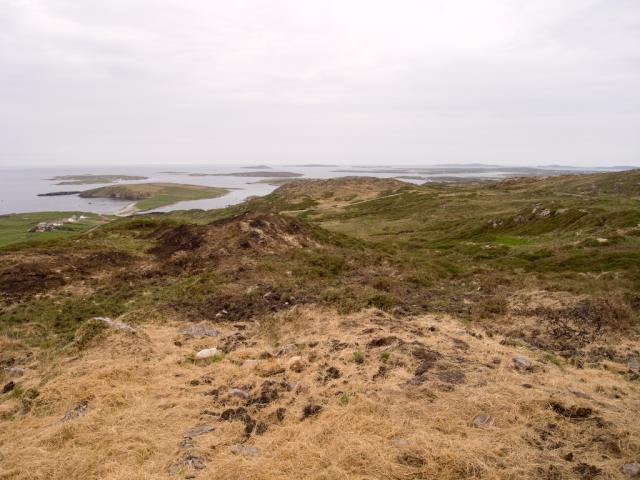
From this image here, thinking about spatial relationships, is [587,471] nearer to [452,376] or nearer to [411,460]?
[411,460]

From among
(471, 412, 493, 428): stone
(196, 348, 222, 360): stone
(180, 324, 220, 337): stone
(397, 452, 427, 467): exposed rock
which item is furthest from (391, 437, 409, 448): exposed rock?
(180, 324, 220, 337): stone

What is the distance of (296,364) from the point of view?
9883 mm

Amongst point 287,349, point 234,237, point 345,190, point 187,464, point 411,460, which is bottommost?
point 187,464

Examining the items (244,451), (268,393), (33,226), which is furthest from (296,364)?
(33,226)

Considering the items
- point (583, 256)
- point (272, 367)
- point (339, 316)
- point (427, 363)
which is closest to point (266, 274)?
point (339, 316)

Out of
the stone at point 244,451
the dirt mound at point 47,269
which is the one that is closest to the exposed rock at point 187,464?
the stone at point 244,451

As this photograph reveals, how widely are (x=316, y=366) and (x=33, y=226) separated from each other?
250ft

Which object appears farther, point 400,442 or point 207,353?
point 207,353

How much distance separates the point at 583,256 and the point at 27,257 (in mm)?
33365

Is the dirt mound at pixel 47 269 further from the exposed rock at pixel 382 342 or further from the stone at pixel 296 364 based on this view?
the exposed rock at pixel 382 342

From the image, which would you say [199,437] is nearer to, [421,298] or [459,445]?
[459,445]

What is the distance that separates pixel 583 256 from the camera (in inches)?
900

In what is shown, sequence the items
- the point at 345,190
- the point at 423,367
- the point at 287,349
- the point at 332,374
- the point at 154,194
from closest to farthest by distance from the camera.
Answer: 1. the point at 423,367
2. the point at 332,374
3. the point at 287,349
4. the point at 345,190
5. the point at 154,194

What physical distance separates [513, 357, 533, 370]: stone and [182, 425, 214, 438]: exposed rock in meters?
7.42
